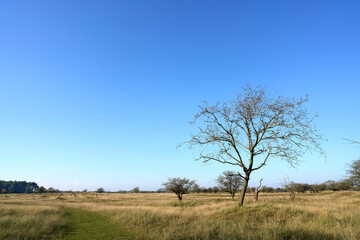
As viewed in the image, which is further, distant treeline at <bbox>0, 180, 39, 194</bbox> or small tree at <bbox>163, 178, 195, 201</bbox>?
distant treeline at <bbox>0, 180, 39, 194</bbox>

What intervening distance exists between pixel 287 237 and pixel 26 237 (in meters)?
11.0

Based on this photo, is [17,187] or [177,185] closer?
[177,185]

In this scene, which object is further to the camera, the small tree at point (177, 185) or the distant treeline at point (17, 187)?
the distant treeline at point (17, 187)

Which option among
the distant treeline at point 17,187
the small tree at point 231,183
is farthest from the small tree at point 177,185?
the distant treeline at point 17,187

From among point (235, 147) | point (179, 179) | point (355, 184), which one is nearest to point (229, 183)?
point (179, 179)

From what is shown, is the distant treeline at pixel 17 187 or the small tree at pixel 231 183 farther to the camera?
the distant treeline at pixel 17 187

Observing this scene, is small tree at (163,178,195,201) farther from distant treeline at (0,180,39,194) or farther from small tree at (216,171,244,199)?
distant treeline at (0,180,39,194)

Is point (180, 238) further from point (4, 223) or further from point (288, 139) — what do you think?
point (4, 223)

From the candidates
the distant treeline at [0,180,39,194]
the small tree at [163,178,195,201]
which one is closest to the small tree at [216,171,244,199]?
the small tree at [163,178,195,201]

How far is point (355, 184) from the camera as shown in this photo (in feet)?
130

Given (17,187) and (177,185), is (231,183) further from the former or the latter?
(17,187)

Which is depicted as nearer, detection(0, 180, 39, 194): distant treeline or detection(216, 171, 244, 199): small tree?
detection(216, 171, 244, 199): small tree

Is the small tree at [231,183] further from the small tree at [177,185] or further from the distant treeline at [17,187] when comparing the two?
the distant treeline at [17,187]

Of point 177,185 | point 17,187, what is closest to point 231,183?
point 177,185
